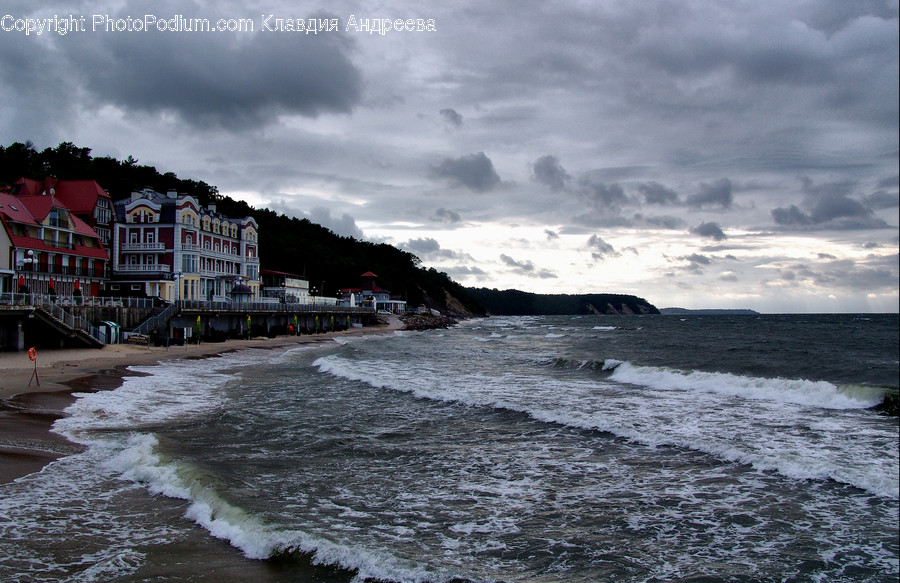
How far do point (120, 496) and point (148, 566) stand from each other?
307 cm

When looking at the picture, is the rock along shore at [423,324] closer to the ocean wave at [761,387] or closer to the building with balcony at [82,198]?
the building with balcony at [82,198]

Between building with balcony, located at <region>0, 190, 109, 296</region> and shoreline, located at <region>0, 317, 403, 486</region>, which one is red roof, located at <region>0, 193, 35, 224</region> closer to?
building with balcony, located at <region>0, 190, 109, 296</region>

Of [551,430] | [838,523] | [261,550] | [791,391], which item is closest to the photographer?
[261,550]

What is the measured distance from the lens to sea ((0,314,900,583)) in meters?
7.17

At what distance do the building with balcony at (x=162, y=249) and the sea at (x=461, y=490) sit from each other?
37.7m

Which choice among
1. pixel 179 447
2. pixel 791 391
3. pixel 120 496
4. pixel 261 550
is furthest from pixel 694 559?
pixel 791 391

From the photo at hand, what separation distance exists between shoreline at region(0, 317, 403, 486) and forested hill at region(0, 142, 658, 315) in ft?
139

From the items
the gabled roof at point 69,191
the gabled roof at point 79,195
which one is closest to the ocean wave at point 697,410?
the gabled roof at point 79,195

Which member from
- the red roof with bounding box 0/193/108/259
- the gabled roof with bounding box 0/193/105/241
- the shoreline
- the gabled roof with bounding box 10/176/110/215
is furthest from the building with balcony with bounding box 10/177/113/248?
the shoreline

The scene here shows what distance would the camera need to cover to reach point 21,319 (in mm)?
29859

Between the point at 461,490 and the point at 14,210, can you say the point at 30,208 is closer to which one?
the point at 14,210

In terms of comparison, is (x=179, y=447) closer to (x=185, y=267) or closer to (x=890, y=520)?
(x=890, y=520)

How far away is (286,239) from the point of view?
11525cm

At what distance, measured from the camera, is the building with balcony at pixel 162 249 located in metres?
53.8
